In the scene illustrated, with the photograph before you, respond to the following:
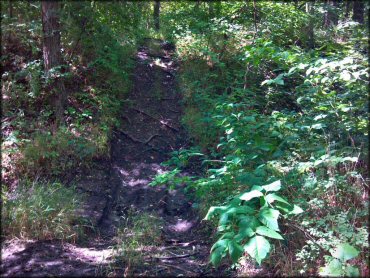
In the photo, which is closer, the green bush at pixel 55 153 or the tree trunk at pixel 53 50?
the green bush at pixel 55 153

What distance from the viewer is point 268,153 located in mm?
4766

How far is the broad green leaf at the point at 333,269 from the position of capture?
318cm

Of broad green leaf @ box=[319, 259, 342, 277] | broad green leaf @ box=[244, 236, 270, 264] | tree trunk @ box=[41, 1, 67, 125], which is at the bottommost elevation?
broad green leaf @ box=[319, 259, 342, 277]

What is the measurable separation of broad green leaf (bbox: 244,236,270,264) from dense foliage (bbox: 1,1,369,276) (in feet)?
0.04

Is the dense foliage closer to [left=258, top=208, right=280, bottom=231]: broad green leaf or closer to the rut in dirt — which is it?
[left=258, top=208, right=280, bottom=231]: broad green leaf

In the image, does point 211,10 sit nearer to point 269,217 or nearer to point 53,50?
point 53,50

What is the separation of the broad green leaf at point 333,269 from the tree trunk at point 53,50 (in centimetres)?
539

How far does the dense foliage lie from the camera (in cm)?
357

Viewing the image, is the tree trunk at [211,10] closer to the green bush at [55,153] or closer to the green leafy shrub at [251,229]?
the green bush at [55,153]

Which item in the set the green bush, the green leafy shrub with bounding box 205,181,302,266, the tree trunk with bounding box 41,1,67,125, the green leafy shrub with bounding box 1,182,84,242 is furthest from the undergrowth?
the tree trunk with bounding box 41,1,67,125

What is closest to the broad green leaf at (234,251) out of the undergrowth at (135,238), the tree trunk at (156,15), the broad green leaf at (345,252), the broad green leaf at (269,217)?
the broad green leaf at (269,217)

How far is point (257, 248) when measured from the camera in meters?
2.88

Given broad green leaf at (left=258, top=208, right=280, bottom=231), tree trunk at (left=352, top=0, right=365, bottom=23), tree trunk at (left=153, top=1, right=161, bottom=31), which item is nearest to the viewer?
broad green leaf at (left=258, top=208, right=280, bottom=231)

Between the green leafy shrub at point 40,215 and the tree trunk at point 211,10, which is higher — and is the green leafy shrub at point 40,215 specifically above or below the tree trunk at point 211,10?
below
